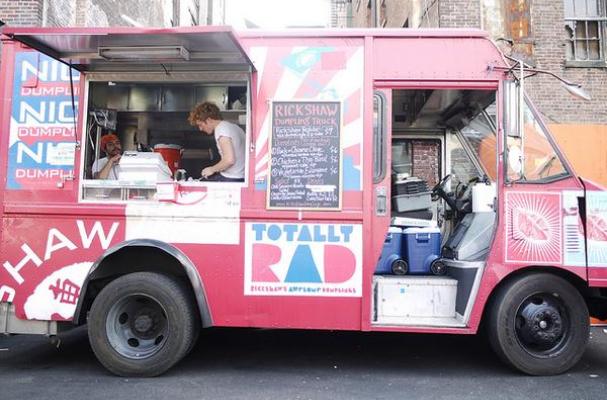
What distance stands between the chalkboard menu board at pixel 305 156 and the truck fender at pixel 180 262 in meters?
0.90

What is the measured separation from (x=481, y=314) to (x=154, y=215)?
9.79 feet

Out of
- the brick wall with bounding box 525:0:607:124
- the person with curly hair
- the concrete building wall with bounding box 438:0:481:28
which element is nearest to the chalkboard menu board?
the person with curly hair

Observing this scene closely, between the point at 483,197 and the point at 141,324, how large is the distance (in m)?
3.46

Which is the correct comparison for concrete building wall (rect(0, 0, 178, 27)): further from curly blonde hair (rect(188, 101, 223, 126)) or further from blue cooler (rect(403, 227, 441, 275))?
blue cooler (rect(403, 227, 441, 275))

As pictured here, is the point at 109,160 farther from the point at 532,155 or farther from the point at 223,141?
the point at 532,155

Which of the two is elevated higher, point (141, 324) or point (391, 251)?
point (391, 251)

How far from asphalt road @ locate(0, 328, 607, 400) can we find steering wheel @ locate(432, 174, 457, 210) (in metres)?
1.59

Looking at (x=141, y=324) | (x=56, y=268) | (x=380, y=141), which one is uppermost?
(x=380, y=141)

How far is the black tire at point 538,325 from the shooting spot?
4.38 m

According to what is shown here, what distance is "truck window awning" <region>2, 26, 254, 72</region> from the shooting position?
164 inches

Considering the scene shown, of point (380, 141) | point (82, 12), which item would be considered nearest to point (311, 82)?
A: point (380, 141)

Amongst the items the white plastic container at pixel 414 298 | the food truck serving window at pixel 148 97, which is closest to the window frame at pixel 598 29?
the white plastic container at pixel 414 298

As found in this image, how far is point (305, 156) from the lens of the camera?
4.59 m

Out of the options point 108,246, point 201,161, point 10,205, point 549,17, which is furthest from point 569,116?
point 10,205
